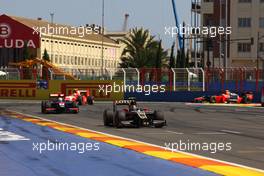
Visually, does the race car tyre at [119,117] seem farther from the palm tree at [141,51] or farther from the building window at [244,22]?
the palm tree at [141,51]

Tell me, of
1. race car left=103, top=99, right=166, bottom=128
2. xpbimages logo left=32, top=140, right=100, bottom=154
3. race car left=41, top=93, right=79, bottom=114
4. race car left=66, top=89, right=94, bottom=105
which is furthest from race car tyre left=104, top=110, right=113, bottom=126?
race car left=66, top=89, right=94, bottom=105

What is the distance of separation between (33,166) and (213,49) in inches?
2873

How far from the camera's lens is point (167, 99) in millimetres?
48031

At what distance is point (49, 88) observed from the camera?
48.2m

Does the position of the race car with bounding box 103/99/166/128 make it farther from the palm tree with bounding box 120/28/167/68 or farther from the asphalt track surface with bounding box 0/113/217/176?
the palm tree with bounding box 120/28/167/68

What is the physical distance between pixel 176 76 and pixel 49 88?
30.4 feet

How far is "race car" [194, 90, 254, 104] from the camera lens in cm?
4562

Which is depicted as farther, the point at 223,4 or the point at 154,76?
the point at 223,4

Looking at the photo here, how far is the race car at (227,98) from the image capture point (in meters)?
45.6

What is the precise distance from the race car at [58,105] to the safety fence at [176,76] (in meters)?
17.9

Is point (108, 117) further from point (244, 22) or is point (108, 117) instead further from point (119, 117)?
point (244, 22)

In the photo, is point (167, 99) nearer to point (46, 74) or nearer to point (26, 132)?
point (46, 74)

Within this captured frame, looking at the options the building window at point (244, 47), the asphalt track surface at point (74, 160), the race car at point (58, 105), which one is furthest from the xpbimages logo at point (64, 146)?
the building window at point (244, 47)

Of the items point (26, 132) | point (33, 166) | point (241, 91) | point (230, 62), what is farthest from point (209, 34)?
point (33, 166)
